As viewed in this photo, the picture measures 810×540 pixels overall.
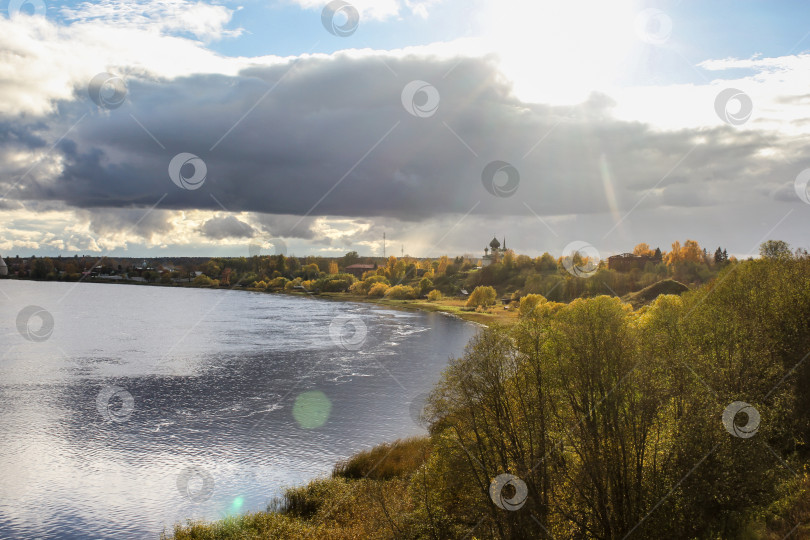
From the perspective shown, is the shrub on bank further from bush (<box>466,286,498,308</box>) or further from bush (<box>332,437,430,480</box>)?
bush (<box>332,437,430,480</box>)

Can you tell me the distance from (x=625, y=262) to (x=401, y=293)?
7066 centimetres

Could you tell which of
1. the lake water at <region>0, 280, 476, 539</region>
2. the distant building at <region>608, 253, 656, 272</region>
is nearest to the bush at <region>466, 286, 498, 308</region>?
the lake water at <region>0, 280, 476, 539</region>

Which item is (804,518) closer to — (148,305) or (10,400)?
(10,400)

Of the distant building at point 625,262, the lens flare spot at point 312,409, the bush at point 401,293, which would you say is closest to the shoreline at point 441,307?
the bush at point 401,293

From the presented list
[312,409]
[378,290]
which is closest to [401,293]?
[378,290]

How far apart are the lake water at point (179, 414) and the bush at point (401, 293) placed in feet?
274

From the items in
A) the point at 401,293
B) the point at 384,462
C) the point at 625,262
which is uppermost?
the point at 625,262

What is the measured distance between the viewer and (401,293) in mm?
183375

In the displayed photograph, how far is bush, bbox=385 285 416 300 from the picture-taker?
183 metres

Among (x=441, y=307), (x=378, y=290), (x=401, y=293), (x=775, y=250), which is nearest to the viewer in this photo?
(x=775, y=250)

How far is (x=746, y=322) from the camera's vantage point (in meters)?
34.4

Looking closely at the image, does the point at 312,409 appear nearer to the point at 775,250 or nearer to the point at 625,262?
the point at 775,250

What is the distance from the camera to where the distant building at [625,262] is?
18020 cm

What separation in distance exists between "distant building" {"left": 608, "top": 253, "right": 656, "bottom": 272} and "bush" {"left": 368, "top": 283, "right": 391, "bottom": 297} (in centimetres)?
7247
